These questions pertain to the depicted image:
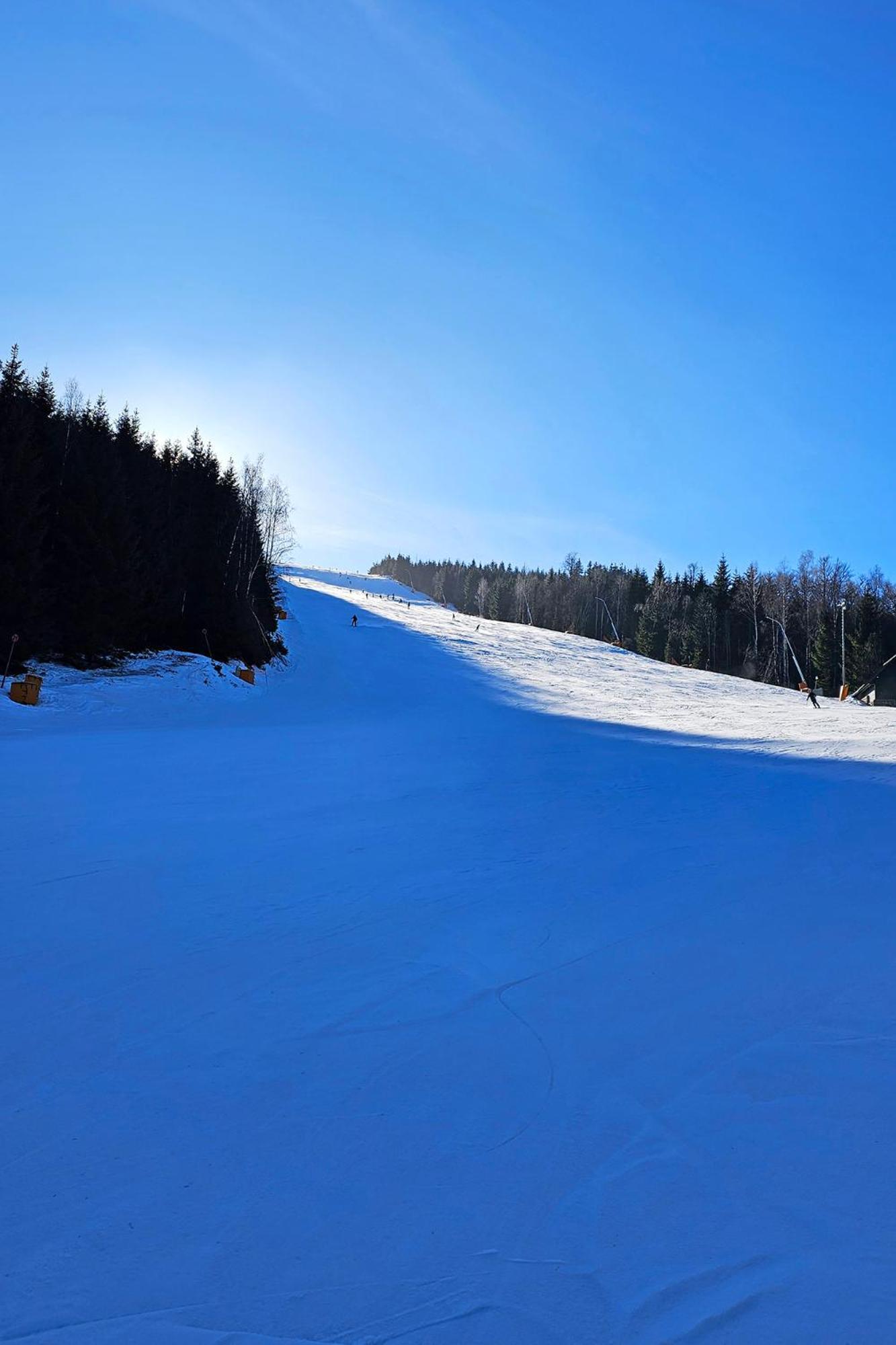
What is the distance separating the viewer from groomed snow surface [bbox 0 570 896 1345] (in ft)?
7.66

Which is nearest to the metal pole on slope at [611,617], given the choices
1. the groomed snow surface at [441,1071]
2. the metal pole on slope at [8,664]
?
the metal pole on slope at [8,664]

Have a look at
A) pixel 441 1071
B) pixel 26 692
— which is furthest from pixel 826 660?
pixel 441 1071

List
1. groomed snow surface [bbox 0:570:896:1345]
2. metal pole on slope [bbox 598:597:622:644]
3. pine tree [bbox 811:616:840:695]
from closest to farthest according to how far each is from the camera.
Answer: groomed snow surface [bbox 0:570:896:1345], pine tree [bbox 811:616:840:695], metal pole on slope [bbox 598:597:622:644]

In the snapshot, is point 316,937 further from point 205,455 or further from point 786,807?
point 205,455

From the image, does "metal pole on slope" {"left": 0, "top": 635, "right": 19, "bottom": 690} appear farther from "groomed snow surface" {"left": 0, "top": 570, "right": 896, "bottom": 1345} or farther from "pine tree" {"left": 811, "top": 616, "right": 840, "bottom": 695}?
"pine tree" {"left": 811, "top": 616, "right": 840, "bottom": 695}

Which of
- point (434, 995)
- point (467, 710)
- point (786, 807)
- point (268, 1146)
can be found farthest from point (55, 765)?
point (467, 710)

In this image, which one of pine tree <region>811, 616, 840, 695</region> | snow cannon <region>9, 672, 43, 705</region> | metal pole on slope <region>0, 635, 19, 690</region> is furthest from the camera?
pine tree <region>811, 616, 840, 695</region>

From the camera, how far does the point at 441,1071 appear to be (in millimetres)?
3535

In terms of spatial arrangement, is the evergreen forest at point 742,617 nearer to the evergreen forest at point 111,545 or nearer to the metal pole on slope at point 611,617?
the metal pole on slope at point 611,617

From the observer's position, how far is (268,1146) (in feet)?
9.69

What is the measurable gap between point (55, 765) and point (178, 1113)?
818 cm

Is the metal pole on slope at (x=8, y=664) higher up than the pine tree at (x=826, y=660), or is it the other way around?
the pine tree at (x=826, y=660)

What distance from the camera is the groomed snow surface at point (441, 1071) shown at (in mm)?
2336

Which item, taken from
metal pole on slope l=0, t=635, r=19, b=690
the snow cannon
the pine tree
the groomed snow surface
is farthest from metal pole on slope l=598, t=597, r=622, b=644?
the groomed snow surface
